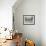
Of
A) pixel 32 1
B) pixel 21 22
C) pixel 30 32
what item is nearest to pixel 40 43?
pixel 30 32

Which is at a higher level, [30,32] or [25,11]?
[25,11]

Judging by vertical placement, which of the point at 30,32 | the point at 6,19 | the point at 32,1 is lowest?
the point at 30,32

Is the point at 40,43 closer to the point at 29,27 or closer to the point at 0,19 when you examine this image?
the point at 29,27

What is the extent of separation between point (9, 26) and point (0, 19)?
1.45 ft

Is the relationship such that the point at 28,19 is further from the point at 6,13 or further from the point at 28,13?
the point at 6,13

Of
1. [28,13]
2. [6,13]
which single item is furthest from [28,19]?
[6,13]

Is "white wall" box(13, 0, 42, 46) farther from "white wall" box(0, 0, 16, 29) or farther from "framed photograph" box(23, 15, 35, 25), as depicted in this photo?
"white wall" box(0, 0, 16, 29)

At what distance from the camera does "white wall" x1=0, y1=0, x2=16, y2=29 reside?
436 centimetres

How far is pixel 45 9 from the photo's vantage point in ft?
16.4

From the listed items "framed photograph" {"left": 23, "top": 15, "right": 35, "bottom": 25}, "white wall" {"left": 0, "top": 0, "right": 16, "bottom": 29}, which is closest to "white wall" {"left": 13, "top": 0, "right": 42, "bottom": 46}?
"framed photograph" {"left": 23, "top": 15, "right": 35, "bottom": 25}

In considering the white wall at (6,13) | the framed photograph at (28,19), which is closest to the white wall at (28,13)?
the framed photograph at (28,19)

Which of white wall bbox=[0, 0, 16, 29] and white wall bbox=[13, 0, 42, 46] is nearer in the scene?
white wall bbox=[0, 0, 16, 29]

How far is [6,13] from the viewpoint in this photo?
4410mm

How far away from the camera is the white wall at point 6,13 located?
4359 millimetres
